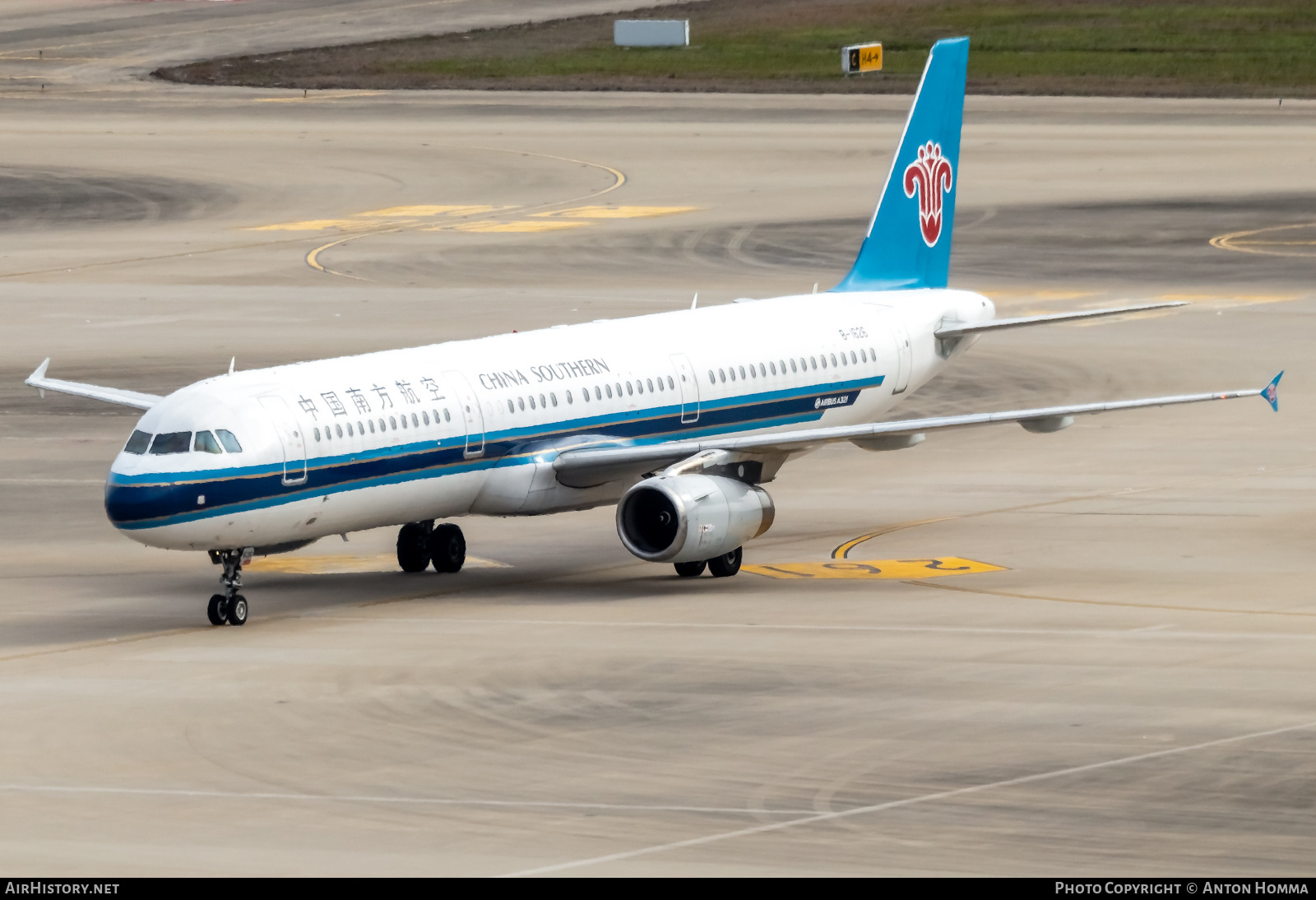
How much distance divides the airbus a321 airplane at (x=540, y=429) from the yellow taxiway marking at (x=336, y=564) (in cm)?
107

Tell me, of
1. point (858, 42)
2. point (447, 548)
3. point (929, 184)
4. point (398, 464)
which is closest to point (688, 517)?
point (398, 464)

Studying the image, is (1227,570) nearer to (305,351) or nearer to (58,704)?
(58,704)

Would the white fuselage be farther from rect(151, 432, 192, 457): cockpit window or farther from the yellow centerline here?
the yellow centerline

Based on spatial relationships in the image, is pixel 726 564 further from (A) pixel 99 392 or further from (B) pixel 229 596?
(A) pixel 99 392

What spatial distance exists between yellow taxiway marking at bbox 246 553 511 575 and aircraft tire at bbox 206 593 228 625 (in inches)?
220

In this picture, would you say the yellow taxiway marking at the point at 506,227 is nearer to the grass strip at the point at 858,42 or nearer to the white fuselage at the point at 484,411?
the grass strip at the point at 858,42

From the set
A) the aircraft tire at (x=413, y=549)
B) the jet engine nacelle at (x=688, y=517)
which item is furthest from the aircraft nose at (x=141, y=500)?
the jet engine nacelle at (x=688, y=517)

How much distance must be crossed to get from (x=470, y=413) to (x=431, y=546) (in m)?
3.41

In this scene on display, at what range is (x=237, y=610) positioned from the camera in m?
39.0

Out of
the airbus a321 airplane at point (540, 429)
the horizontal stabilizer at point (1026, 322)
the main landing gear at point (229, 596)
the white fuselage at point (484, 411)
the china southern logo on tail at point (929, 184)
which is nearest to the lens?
the white fuselage at point (484, 411)

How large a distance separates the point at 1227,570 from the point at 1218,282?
3872 cm

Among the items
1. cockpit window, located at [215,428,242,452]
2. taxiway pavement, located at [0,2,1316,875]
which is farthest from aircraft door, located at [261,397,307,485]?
taxiway pavement, located at [0,2,1316,875]

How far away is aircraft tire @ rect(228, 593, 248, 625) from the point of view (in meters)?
39.0

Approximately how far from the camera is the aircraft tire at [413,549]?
43781 mm
